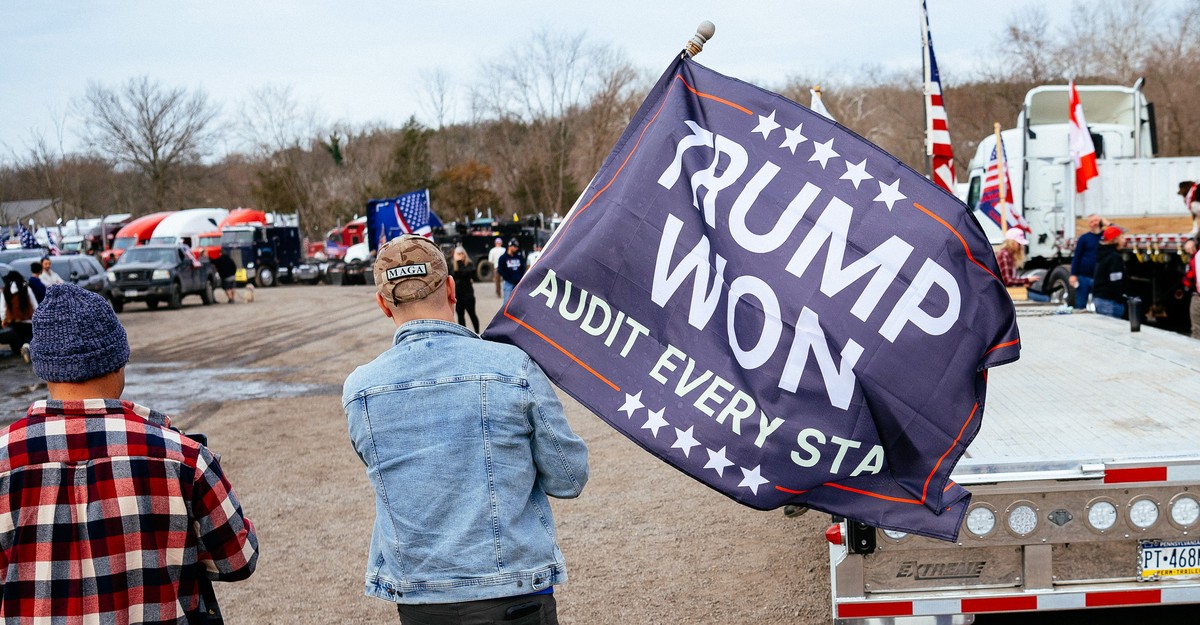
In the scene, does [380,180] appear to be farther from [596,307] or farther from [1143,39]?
[596,307]

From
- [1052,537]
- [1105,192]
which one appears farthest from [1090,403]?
[1105,192]

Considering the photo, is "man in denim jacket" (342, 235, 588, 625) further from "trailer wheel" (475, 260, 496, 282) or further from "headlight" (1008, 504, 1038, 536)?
"trailer wheel" (475, 260, 496, 282)

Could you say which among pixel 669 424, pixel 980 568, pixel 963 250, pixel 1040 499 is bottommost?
pixel 980 568

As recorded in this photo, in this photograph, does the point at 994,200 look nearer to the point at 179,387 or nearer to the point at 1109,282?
the point at 1109,282

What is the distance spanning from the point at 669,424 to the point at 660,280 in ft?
1.36

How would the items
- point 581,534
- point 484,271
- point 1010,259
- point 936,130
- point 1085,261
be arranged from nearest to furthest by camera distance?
1. point 581,534
2. point 936,130
3. point 1085,261
4. point 1010,259
5. point 484,271

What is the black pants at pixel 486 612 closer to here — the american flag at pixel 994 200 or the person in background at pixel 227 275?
the american flag at pixel 994 200

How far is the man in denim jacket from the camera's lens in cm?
262

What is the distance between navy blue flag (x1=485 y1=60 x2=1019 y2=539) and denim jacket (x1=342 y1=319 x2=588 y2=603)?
0.81 feet

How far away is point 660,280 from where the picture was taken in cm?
301

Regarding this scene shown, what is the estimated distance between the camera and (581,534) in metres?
6.78

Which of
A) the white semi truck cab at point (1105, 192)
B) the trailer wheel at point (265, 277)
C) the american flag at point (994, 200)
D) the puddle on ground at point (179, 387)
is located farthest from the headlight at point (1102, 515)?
the trailer wheel at point (265, 277)

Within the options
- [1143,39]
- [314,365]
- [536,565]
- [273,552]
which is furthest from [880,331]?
[1143,39]

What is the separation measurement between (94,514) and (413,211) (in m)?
21.2
